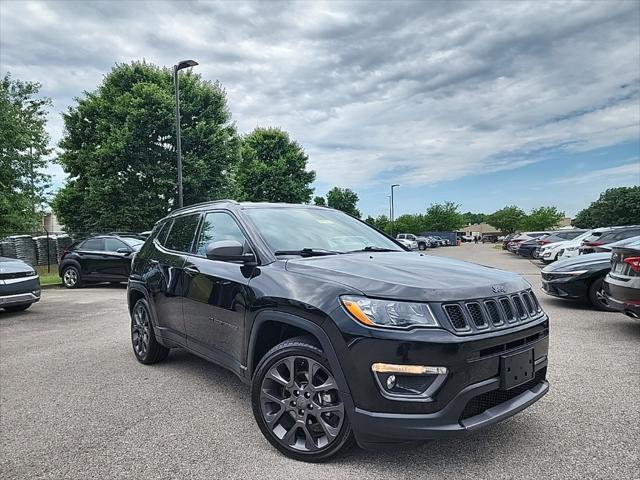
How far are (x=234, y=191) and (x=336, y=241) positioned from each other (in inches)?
899

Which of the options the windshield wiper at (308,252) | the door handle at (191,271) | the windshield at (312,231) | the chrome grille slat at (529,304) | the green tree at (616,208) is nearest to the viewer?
the chrome grille slat at (529,304)

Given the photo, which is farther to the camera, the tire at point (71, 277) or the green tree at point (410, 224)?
the green tree at point (410, 224)

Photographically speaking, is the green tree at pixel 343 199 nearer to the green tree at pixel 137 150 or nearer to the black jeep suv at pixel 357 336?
the green tree at pixel 137 150

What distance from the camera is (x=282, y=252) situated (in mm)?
3430

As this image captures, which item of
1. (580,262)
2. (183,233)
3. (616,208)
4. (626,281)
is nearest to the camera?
(183,233)

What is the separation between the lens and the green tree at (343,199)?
7125cm

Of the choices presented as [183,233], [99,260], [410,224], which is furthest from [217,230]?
[410,224]

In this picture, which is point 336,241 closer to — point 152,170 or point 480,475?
point 480,475

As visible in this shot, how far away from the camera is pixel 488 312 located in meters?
2.69

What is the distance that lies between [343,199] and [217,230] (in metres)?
69.3

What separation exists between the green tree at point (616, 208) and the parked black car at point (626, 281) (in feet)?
183

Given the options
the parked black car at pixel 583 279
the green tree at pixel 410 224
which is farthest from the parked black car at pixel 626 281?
the green tree at pixel 410 224

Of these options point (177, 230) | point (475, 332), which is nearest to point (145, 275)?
point (177, 230)

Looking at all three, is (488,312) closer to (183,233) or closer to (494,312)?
(494,312)
